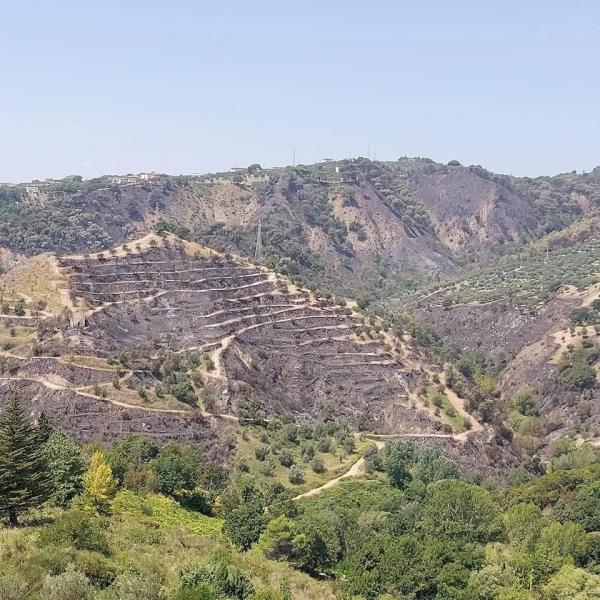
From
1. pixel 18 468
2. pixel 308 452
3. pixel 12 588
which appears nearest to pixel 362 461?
pixel 308 452

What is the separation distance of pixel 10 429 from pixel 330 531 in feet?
70.5

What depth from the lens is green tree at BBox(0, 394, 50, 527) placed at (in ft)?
117

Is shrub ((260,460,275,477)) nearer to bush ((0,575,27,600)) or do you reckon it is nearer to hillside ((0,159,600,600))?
hillside ((0,159,600,600))

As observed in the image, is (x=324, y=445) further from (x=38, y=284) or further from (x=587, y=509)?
(x=38, y=284)

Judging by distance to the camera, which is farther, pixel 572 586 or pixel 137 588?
pixel 572 586

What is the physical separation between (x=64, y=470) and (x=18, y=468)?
29.4 feet

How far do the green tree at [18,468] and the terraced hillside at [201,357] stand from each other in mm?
34566

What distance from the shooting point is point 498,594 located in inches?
1454

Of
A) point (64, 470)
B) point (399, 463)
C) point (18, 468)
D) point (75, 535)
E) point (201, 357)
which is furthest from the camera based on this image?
point (201, 357)

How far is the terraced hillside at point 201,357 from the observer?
75.9 m

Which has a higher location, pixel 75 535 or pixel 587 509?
pixel 75 535

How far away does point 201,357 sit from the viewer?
88562 mm

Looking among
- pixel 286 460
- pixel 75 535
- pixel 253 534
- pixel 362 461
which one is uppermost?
pixel 75 535

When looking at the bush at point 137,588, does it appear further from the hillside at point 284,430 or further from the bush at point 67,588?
the bush at point 67,588
